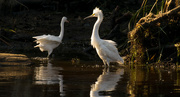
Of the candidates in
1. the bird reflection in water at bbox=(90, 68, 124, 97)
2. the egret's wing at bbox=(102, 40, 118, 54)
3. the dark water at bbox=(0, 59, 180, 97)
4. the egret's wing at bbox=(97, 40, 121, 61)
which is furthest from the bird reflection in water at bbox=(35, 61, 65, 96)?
the egret's wing at bbox=(102, 40, 118, 54)

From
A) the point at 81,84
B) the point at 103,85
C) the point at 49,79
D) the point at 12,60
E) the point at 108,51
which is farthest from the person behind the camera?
the point at 108,51

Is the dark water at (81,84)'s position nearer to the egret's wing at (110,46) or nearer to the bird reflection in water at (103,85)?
the bird reflection in water at (103,85)

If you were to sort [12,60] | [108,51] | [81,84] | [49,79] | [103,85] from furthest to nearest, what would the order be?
[108,51] < [12,60] < [49,79] < [81,84] < [103,85]

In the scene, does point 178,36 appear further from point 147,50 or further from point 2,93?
point 2,93

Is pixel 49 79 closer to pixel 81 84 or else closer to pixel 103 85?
pixel 81 84

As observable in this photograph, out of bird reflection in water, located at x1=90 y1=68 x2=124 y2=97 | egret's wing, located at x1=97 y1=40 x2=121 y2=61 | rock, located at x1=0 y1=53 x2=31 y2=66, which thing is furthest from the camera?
egret's wing, located at x1=97 y1=40 x2=121 y2=61

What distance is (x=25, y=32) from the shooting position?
1966 cm

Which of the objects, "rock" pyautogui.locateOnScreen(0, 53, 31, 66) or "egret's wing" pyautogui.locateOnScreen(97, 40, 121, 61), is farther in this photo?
"egret's wing" pyautogui.locateOnScreen(97, 40, 121, 61)

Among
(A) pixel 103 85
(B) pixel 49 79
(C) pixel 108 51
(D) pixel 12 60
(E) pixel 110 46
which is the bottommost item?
(A) pixel 103 85

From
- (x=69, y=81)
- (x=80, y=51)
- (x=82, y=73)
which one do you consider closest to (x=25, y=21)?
(x=80, y=51)

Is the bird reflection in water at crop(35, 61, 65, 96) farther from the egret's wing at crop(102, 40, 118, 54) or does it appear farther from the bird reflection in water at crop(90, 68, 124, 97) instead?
the egret's wing at crop(102, 40, 118, 54)

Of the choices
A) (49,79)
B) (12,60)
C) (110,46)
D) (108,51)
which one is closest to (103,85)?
(49,79)

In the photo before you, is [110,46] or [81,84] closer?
[81,84]

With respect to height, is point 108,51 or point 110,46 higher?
point 110,46
